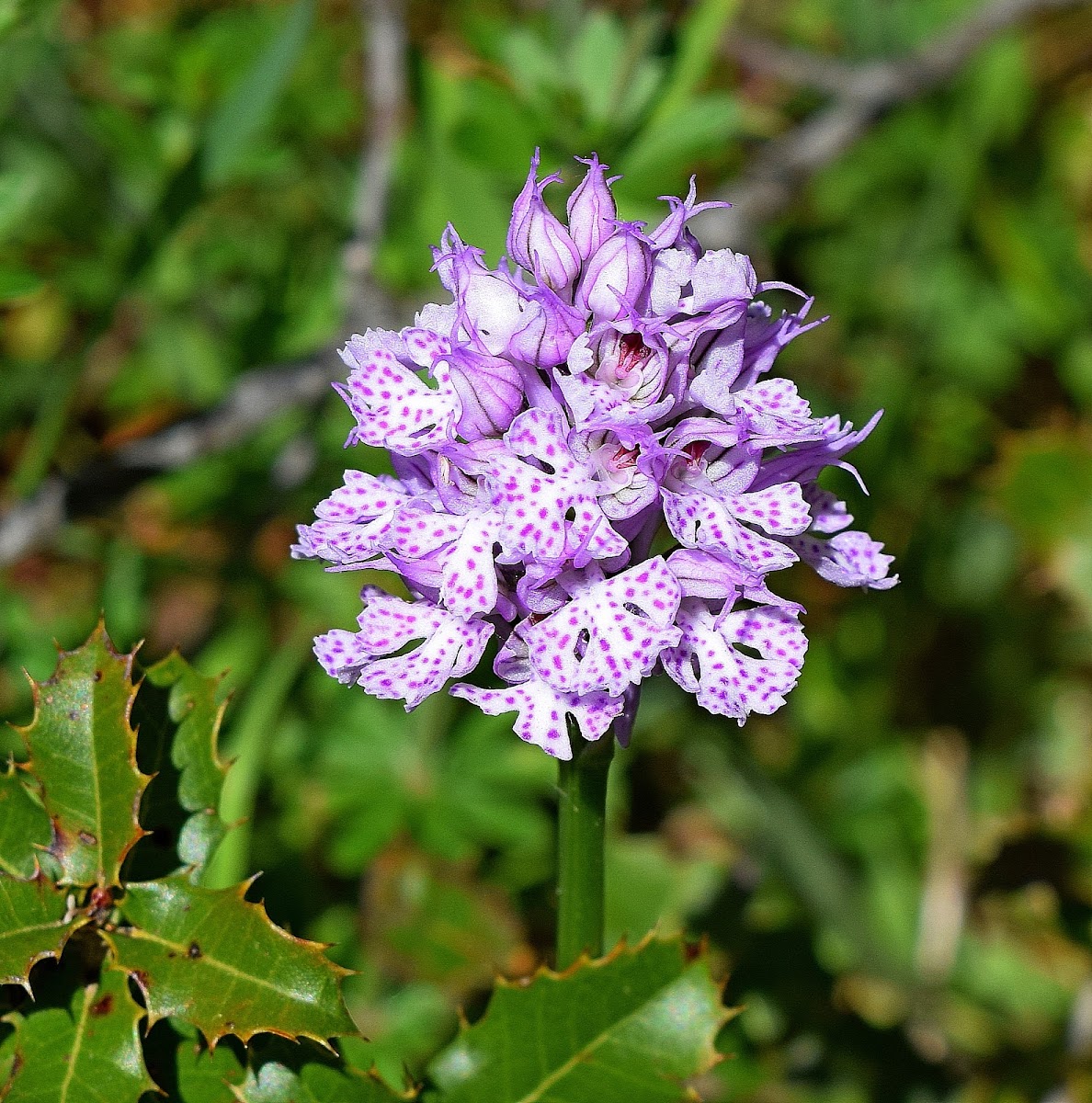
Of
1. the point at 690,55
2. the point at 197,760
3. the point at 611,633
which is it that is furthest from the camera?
the point at 690,55

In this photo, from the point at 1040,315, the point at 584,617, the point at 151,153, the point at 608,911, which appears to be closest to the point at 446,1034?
the point at 608,911

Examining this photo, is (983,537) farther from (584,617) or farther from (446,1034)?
(584,617)

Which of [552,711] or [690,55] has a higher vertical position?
[690,55]

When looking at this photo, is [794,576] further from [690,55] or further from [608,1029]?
[608,1029]

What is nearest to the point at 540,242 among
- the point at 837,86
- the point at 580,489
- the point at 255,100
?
the point at 580,489

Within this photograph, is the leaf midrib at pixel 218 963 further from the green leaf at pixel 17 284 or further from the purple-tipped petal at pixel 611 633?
the green leaf at pixel 17 284
